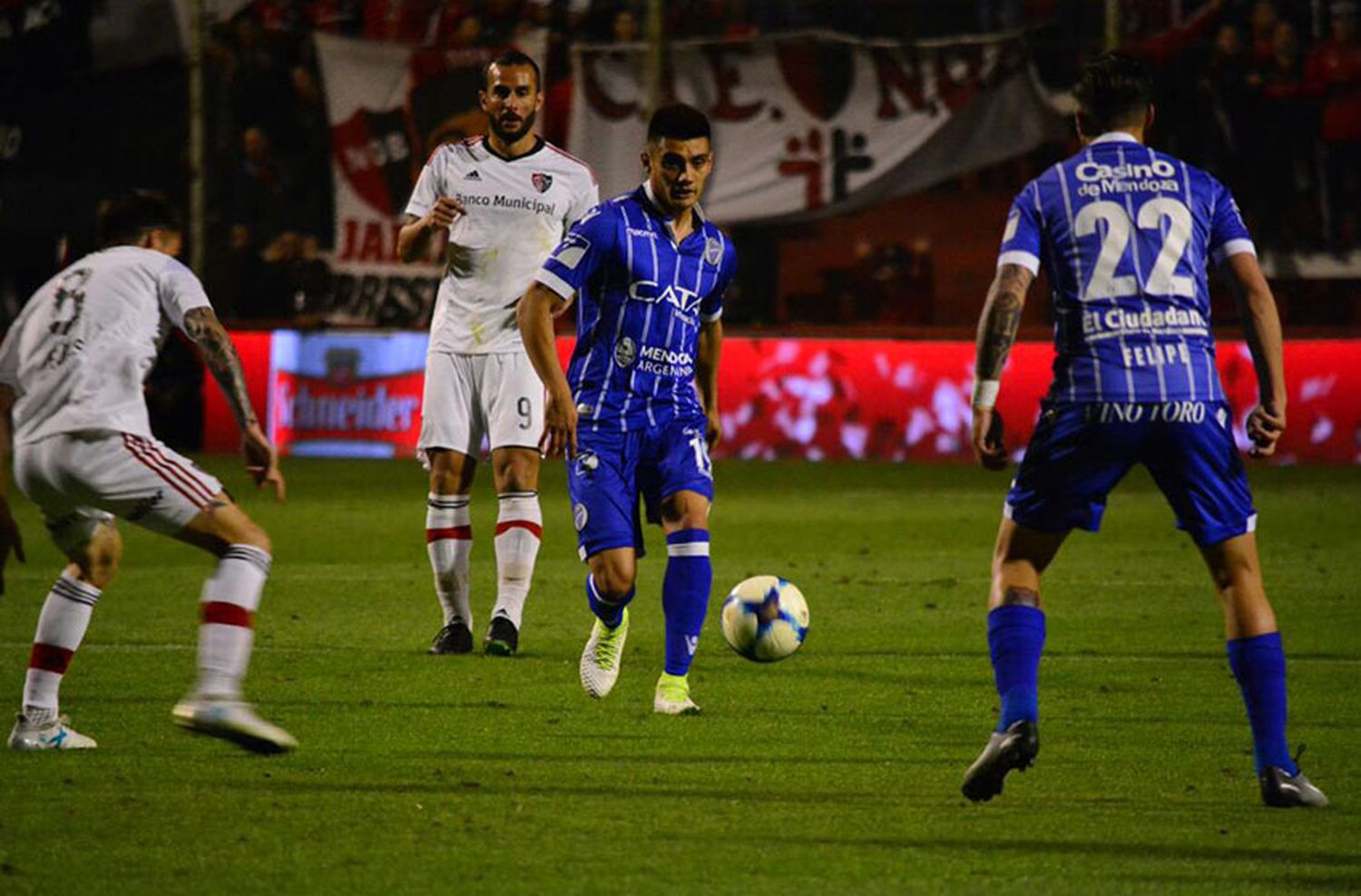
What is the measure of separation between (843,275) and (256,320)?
502cm

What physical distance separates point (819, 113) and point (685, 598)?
11.9 m

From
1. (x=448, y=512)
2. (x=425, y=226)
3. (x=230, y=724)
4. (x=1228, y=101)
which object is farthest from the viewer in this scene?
(x=1228, y=101)

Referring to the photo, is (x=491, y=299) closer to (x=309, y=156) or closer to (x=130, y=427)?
(x=130, y=427)

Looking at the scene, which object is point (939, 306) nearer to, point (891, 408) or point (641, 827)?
point (891, 408)

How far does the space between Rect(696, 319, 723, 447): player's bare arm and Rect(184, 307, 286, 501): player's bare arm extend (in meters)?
1.85

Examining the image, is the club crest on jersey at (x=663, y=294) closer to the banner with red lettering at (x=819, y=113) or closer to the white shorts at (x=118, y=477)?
the white shorts at (x=118, y=477)

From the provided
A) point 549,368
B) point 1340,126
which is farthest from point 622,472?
point 1340,126

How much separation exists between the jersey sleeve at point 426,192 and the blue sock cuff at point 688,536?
A: 2300mm

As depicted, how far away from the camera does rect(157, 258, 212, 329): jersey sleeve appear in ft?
19.8

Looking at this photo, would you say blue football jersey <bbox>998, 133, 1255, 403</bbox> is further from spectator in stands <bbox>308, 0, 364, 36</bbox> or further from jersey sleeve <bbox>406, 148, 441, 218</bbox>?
spectator in stands <bbox>308, 0, 364, 36</bbox>

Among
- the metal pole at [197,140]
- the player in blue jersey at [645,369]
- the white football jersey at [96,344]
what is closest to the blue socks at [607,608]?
the player in blue jersey at [645,369]

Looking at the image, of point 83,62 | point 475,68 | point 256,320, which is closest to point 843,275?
point 475,68

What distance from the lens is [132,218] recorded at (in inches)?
244

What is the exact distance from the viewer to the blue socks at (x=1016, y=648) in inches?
220
